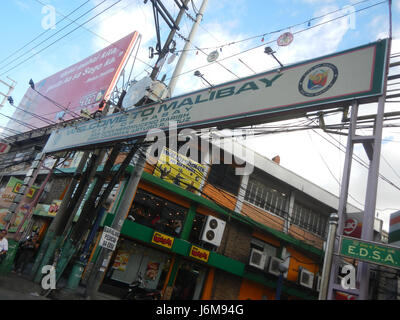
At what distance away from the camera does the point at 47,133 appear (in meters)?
23.1

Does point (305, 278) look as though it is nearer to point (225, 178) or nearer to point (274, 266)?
point (274, 266)

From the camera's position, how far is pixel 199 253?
1338cm

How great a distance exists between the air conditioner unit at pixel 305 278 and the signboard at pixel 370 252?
13748 millimetres

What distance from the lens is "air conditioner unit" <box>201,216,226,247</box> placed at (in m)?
13.6

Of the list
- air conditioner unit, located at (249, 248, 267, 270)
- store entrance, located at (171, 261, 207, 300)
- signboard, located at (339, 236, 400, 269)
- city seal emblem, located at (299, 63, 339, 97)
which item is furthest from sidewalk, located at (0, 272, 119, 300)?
city seal emblem, located at (299, 63, 339, 97)

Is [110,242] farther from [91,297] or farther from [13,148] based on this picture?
[13,148]

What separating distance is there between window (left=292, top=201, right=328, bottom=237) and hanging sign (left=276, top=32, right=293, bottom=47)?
40.2 ft

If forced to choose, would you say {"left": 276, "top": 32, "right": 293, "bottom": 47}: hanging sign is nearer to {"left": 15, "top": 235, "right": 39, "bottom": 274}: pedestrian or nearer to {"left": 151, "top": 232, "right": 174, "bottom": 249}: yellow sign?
{"left": 151, "top": 232, "right": 174, "bottom": 249}: yellow sign

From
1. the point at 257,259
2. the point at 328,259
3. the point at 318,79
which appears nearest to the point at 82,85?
the point at 257,259

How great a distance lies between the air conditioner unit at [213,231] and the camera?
13.6 meters

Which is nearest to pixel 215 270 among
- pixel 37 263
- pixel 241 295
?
pixel 241 295

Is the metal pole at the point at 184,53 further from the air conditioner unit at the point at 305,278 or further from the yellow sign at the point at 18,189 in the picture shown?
Answer: the air conditioner unit at the point at 305,278
